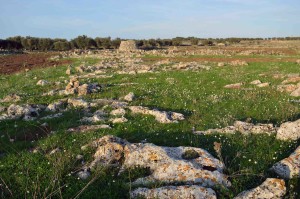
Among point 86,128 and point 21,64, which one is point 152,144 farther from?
point 21,64

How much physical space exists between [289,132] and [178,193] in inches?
261

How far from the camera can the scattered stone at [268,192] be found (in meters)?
8.73

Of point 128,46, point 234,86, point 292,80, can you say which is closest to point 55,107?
point 234,86

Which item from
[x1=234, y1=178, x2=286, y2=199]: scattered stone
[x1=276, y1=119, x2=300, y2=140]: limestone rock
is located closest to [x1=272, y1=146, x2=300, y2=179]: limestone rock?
[x1=234, y1=178, x2=286, y2=199]: scattered stone

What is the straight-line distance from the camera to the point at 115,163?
11.6 metres

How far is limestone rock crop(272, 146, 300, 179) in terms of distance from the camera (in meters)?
10.2

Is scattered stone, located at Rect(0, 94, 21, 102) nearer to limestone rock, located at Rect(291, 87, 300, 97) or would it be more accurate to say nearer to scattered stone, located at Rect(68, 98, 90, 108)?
scattered stone, located at Rect(68, 98, 90, 108)

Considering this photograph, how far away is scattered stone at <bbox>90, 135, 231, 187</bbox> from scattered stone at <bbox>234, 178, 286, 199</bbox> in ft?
2.78

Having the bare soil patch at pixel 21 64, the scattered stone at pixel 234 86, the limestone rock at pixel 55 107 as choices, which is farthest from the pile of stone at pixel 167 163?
the bare soil patch at pixel 21 64

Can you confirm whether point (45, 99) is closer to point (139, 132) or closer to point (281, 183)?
point (139, 132)

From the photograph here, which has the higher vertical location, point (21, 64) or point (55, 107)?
point (21, 64)

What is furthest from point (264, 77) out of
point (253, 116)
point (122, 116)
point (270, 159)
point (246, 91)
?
point (270, 159)

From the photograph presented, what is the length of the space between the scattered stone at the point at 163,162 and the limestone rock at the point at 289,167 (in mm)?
1796

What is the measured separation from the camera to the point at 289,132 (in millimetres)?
13344
